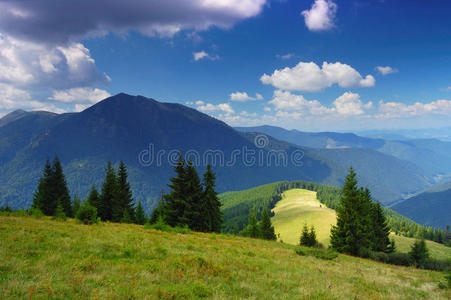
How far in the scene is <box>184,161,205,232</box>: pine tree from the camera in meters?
33.3

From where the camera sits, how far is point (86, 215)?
2119 cm

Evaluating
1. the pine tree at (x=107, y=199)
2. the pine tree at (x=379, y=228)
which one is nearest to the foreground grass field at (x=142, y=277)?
the pine tree at (x=107, y=199)

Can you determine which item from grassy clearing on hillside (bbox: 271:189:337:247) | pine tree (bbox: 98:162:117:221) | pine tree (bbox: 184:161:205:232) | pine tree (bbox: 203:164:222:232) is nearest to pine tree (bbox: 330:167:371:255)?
pine tree (bbox: 203:164:222:232)

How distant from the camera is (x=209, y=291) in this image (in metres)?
7.09

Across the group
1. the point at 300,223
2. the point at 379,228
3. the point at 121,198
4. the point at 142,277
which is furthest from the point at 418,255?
the point at 300,223

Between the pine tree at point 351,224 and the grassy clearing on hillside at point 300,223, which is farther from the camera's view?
the grassy clearing on hillside at point 300,223

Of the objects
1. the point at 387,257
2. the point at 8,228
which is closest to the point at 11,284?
the point at 8,228

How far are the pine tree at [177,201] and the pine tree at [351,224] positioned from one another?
22541 millimetres

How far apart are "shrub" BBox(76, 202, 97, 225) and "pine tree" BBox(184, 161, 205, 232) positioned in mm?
13671

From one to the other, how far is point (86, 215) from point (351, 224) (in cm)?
3316

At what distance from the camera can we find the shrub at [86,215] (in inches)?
818

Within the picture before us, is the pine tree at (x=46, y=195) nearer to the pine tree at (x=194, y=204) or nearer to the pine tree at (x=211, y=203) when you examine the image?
the pine tree at (x=194, y=204)

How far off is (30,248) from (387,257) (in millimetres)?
32851

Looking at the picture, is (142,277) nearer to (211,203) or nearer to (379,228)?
(211,203)
